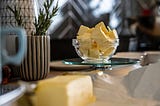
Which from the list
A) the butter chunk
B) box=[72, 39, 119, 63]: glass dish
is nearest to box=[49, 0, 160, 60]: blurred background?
box=[72, 39, 119, 63]: glass dish

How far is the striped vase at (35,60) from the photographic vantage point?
645 mm

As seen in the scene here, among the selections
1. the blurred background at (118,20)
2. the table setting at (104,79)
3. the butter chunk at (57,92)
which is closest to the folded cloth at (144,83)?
the table setting at (104,79)

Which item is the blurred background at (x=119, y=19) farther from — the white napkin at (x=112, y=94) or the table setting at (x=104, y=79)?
the white napkin at (x=112, y=94)

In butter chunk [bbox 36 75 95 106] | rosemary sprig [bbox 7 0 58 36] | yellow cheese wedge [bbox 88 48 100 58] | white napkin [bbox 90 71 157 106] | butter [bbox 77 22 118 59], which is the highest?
rosemary sprig [bbox 7 0 58 36]

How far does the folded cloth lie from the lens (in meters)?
0.55

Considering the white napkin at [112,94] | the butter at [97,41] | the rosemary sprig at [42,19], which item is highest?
the rosemary sprig at [42,19]

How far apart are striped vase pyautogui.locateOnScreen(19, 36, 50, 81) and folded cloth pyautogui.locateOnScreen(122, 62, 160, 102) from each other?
0.20 metres

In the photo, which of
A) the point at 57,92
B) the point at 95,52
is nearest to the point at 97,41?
the point at 95,52

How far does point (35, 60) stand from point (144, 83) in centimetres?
26

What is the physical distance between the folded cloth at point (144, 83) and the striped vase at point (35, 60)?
0.20 m

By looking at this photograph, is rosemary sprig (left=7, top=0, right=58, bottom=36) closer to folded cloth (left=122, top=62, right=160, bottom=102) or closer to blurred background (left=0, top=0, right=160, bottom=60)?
folded cloth (left=122, top=62, right=160, bottom=102)

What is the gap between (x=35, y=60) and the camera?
65 centimetres

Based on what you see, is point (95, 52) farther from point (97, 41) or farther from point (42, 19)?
point (42, 19)

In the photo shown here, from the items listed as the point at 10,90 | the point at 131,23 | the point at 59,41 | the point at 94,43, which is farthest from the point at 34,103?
the point at 131,23
